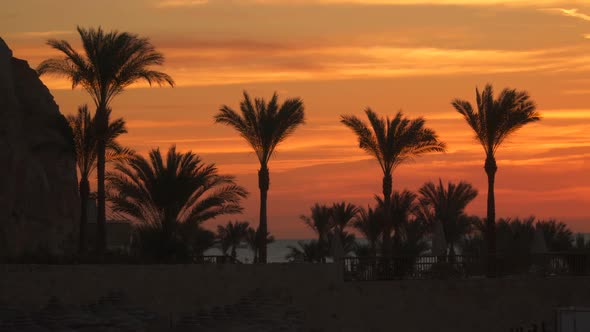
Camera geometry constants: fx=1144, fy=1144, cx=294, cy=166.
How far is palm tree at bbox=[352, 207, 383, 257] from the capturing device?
206 ft

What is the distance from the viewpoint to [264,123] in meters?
42.6

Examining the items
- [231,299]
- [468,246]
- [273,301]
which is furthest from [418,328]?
[468,246]

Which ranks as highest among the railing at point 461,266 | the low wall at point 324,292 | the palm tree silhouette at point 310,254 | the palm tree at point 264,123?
the palm tree at point 264,123

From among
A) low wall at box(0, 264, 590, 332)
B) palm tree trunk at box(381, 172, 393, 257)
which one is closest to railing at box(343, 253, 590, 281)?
low wall at box(0, 264, 590, 332)

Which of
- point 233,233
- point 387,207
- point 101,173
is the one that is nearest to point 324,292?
point 101,173

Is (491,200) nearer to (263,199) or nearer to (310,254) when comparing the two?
(263,199)

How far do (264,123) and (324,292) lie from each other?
948 centimetres

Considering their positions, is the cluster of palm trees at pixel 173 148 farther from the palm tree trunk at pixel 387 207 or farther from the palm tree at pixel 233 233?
the palm tree at pixel 233 233

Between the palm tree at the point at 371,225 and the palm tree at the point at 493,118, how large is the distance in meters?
18.7

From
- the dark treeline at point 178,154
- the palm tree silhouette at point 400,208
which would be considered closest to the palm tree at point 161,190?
the dark treeline at point 178,154

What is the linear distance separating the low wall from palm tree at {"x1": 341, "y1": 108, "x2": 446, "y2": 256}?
6.89 meters

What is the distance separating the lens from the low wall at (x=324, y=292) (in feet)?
96.5

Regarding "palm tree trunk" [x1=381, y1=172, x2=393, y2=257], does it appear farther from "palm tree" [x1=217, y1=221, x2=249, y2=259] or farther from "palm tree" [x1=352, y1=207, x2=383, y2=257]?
"palm tree" [x1=217, y1=221, x2=249, y2=259]

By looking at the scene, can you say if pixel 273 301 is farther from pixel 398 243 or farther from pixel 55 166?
pixel 398 243
